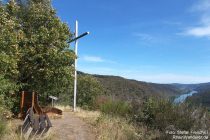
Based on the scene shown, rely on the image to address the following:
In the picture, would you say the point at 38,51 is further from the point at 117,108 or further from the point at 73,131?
the point at 73,131

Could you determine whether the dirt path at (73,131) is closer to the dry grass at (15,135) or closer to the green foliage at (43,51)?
the dry grass at (15,135)

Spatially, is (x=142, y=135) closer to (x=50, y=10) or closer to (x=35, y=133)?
(x=35, y=133)

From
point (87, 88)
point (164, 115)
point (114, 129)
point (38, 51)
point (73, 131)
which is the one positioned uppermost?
point (38, 51)

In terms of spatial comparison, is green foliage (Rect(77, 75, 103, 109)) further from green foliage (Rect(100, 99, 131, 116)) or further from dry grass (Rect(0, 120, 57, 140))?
dry grass (Rect(0, 120, 57, 140))

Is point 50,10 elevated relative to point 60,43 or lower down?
elevated

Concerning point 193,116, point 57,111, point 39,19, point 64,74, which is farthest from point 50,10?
point 193,116

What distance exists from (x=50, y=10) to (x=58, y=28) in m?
1.35

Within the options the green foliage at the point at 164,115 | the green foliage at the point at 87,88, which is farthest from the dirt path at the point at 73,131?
the green foliage at the point at 87,88

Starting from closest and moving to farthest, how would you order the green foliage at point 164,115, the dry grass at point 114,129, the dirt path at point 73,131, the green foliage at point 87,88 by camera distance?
the green foliage at point 164,115 → the dry grass at point 114,129 → the dirt path at point 73,131 → the green foliage at point 87,88

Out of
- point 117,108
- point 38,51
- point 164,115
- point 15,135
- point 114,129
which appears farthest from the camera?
point 38,51

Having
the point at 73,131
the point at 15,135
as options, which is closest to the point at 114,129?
the point at 73,131

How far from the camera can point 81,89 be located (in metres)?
44.4

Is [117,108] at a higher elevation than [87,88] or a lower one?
lower

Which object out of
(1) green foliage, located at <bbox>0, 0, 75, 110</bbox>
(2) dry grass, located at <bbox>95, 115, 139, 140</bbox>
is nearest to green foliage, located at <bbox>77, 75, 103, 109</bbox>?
(1) green foliage, located at <bbox>0, 0, 75, 110</bbox>
